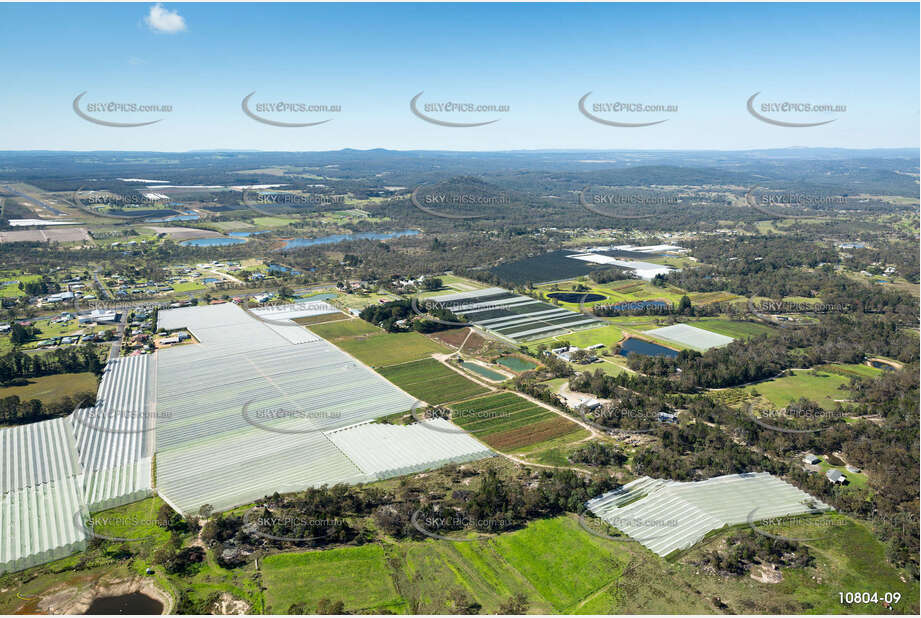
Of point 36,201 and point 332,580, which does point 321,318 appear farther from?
point 36,201

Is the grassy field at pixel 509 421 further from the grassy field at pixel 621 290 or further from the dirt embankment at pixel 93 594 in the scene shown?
the grassy field at pixel 621 290

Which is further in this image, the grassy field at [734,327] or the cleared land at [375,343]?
the grassy field at [734,327]

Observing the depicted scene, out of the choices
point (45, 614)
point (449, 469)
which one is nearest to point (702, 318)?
point (449, 469)

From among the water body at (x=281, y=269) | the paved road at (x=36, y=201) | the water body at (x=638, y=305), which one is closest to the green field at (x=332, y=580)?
the water body at (x=638, y=305)

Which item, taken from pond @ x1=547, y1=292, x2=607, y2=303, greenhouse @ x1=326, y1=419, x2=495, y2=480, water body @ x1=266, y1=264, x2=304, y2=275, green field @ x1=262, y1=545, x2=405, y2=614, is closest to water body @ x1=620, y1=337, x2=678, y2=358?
pond @ x1=547, y1=292, x2=607, y2=303

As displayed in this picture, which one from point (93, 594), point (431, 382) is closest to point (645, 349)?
point (431, 382)

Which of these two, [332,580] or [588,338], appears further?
[588,338]

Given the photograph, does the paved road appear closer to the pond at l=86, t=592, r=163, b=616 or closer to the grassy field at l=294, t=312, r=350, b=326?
the grassy field at l=294, t=312, r=350, b=326

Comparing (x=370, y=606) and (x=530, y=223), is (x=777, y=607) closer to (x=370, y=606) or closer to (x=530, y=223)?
(x=370, y=606)
